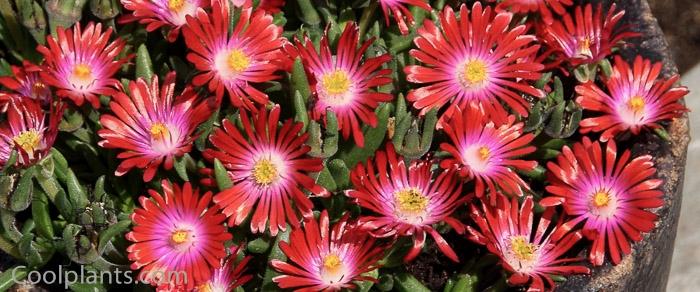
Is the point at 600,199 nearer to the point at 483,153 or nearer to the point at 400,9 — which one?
the point at 483,153

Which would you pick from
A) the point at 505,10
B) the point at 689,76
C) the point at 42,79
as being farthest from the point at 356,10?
the point at 689,76

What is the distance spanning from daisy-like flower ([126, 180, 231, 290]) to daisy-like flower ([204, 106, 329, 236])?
3cm

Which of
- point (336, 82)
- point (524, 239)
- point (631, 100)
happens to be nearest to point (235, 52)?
point (336, 82)

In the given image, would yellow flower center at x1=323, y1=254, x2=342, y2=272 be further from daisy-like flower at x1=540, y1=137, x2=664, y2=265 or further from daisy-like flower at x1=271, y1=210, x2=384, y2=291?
daisy-like flower at x1=540, y1=137, x2=664, y2=265

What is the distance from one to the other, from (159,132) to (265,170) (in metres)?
0.12

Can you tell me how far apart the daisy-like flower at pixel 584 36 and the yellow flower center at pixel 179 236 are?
0.51 m

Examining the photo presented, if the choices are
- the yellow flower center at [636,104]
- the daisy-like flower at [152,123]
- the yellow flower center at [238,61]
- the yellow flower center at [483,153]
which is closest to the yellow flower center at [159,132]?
the daisy-like flower at [152,123]

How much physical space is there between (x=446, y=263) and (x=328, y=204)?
18 cm

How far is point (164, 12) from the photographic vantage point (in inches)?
Answer: 42.1

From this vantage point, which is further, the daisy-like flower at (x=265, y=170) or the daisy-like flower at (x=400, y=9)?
the daisy-like flower at (x=400, y=9)

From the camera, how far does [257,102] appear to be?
41.7 inches

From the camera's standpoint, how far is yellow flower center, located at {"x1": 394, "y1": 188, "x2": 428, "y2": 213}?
100 cm

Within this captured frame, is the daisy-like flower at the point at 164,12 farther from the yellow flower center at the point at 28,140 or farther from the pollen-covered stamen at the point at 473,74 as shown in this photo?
the pollen-covered stamen at the point at 473,74

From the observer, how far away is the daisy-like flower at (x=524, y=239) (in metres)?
1.02
